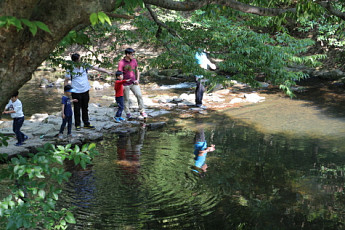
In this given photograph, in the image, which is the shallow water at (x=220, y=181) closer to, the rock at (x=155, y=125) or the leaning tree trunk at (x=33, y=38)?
the rock at (x=155, y=125)

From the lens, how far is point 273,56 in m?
7.80

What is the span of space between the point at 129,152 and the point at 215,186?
100.0 inches

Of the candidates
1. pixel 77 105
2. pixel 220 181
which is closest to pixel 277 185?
pixel 220 181

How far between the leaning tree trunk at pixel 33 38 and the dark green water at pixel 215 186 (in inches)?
98.1

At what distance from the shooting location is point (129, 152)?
7859 millimetres

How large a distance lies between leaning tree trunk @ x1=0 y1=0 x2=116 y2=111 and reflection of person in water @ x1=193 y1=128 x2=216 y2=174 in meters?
4.30

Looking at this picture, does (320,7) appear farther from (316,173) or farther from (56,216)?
(56,216)

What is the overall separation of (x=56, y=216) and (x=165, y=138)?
19.8 ft

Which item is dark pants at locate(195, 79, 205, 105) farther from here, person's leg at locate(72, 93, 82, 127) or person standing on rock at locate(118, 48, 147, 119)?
person's leg at locate(72, 93, 82, 127)

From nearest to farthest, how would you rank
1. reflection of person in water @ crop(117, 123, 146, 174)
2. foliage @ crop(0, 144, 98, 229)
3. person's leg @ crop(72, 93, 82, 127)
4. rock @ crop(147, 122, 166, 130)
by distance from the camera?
foliage @ crop(0, 144, 98, 229) < reflection of person in water @ crop(117, 123, 146, 174) < person's leg @ crop(72, 93, 82, 127) < rock @ crop(147, 122, 166, 130)

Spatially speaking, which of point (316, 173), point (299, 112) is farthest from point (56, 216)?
point (299, 112)

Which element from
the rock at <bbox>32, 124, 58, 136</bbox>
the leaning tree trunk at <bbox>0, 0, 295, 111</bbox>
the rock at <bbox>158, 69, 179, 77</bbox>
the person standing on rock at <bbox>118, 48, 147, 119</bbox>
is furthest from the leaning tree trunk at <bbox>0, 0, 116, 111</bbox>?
the rock at <bbox>158, 69, 179, 77</bbox>

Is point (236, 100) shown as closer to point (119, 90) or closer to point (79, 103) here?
point (119, 90)

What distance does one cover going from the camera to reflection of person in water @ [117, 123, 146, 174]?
22.6 feet
